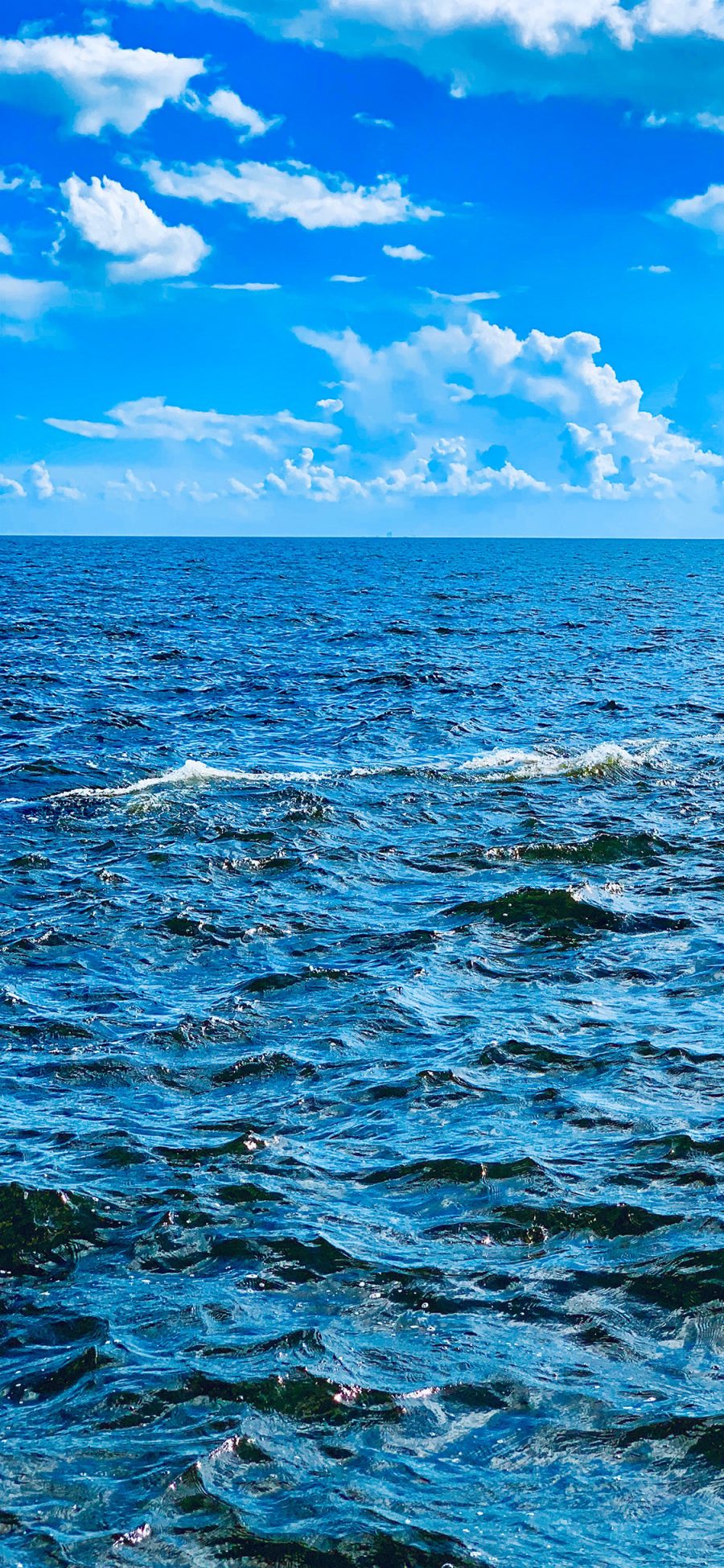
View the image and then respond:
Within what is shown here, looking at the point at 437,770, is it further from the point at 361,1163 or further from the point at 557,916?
the point at 361,1163

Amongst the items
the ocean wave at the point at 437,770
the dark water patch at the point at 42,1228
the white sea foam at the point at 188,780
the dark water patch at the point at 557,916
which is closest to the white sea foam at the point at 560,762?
the ocean wave at the point at 437,770

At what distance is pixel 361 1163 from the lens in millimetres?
9273

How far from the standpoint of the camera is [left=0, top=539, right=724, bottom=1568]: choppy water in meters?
6.02

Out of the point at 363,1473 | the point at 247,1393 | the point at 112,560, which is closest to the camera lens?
the point at 363,1473

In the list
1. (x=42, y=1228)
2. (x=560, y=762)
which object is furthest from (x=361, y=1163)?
(x=560, y=762)

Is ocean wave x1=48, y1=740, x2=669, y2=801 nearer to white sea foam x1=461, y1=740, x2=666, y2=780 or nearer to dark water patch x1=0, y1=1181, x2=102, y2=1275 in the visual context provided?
white sea foam x1=461, y1=740, x2=666, y2=780

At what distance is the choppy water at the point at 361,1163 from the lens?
602 cm

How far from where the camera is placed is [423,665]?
1567 inches

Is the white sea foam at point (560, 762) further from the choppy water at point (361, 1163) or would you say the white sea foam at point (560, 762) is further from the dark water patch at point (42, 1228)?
the dark water patch at point (42, 1228)

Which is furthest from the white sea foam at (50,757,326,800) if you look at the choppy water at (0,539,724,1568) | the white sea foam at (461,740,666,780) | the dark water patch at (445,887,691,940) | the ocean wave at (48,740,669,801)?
the dark water patch at (445,887,691,940)

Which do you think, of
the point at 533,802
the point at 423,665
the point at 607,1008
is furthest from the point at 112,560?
the point at 607,1008

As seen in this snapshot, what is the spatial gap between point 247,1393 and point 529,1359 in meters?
1.74

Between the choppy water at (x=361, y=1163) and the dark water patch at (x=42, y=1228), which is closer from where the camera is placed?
the choppy water at (x=361, y=1163)

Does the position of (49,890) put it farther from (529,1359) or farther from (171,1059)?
(529,1359)
